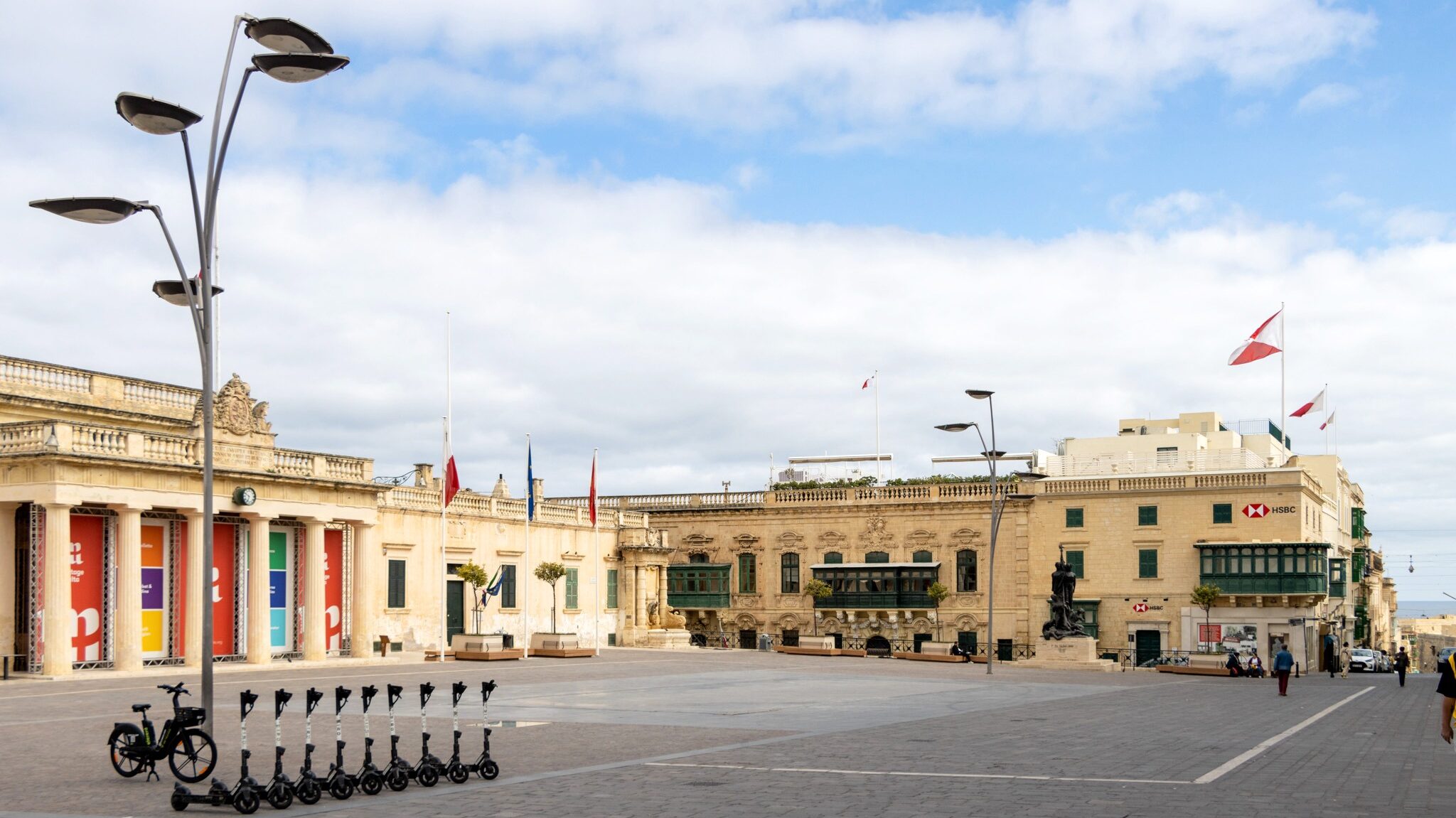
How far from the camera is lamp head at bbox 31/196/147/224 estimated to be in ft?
53.9

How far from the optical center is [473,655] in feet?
155

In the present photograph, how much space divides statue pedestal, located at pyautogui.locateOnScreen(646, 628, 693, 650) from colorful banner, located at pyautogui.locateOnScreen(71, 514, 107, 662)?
28684 mm

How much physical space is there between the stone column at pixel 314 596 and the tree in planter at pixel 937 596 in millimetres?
31000

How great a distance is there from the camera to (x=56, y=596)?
3516 centimetres

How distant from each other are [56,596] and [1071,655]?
1283 inches

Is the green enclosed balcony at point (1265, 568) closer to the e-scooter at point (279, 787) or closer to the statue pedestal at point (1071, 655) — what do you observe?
the statue pedestal at point (1071, 655)

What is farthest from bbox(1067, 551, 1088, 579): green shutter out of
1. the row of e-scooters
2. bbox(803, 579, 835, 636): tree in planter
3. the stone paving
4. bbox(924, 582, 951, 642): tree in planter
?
the row of e-scooters

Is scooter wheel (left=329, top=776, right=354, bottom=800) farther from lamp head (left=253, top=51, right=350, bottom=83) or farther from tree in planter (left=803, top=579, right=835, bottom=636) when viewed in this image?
tree in planter (left=803, top=579, right=835, bottom=636)

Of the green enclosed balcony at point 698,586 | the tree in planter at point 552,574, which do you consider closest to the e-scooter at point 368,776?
the tree in planter at point 552,574

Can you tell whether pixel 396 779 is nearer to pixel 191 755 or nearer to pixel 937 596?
pixel 191 755

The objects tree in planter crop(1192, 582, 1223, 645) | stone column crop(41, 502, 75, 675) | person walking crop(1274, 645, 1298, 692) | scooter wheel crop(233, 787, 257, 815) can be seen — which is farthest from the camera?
tree in planter crop(1192, 582, 1223, 645)

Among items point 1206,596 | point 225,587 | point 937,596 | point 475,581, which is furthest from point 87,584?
point 1206,596

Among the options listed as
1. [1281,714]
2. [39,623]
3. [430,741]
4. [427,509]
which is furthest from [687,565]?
[430,741]

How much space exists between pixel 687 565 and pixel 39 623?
40.2 m
